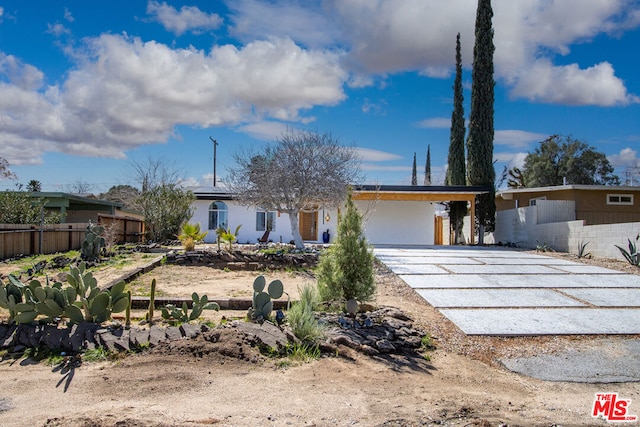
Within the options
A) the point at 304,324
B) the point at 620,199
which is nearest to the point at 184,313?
the point at 304,324

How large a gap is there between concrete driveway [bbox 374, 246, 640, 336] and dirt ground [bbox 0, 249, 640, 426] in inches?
62.5

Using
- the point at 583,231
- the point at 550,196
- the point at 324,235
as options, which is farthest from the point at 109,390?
the point at 550,196

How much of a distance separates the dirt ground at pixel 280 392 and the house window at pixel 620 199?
20.8 m

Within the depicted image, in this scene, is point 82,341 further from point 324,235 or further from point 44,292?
point 324,235

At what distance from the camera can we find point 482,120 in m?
24.3

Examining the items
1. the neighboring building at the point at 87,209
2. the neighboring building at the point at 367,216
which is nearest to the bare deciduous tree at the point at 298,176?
the neighboring building at the point at 367,216

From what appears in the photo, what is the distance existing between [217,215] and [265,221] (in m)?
2.54

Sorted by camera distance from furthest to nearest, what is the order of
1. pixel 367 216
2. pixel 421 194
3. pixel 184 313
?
pixel 421 194
pixel 367 216
pixel 184 313

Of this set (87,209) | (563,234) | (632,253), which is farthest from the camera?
(87,209)

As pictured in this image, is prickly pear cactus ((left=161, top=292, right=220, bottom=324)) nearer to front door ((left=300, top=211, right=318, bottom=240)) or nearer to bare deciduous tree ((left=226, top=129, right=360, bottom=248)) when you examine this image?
bare deciduous tree ((left=226, top=129, right=360, bottom=248))

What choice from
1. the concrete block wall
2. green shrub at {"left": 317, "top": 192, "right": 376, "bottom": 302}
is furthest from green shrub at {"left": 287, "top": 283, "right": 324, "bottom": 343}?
the concrete block wall

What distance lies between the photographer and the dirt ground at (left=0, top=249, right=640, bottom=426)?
323 cm

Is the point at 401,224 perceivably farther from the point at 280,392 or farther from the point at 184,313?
the point at 280,392

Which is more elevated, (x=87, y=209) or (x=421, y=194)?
(x=421, y=194)
